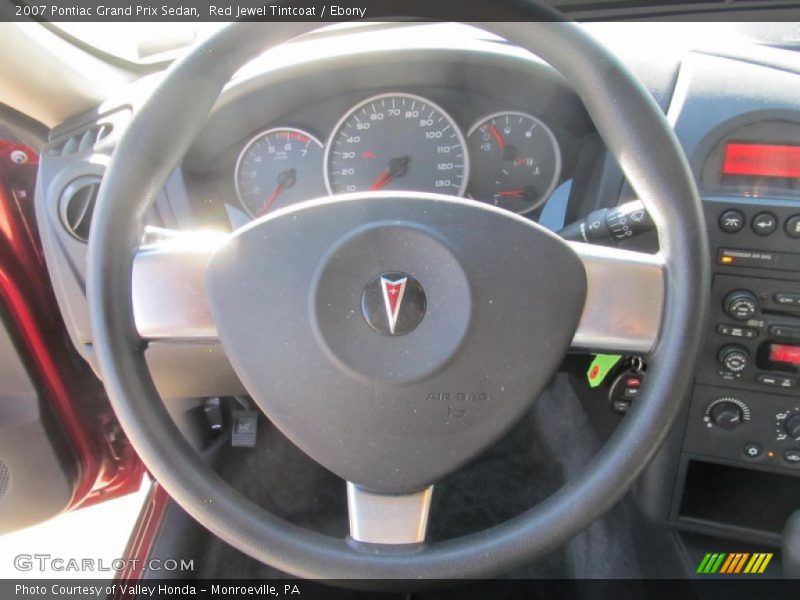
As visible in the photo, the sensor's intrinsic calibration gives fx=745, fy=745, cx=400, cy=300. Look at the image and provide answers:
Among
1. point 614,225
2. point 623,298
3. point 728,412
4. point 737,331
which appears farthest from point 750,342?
point 623,298

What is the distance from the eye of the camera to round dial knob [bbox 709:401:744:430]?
4.28 feet

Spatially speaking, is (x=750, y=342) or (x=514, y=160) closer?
(x=750, y=342)

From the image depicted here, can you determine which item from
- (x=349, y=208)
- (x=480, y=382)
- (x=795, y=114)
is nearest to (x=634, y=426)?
(x=480, y=382)

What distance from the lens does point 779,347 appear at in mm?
1244

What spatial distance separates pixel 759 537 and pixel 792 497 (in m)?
0.10

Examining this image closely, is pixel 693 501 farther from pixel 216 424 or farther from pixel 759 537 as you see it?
pixel 216 424

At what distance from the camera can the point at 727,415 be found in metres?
1.31

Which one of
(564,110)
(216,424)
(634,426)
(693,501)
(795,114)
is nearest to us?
(634,426)

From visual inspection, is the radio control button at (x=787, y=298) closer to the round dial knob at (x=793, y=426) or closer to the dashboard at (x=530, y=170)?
the dashboard at (x=530, y=170)

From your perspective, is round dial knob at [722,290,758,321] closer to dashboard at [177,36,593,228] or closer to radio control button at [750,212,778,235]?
radio control button at [750,212,778,235]

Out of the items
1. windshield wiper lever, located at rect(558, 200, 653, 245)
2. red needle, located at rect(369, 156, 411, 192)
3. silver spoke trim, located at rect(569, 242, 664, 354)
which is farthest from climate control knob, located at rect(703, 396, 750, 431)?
red needle, located at rect(369, 156, 411, 192)

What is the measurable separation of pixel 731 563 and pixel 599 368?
1.71 ft

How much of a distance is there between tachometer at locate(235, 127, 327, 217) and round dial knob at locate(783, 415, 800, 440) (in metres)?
0.96

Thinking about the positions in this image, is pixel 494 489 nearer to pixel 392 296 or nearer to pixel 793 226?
pixel 793 226
